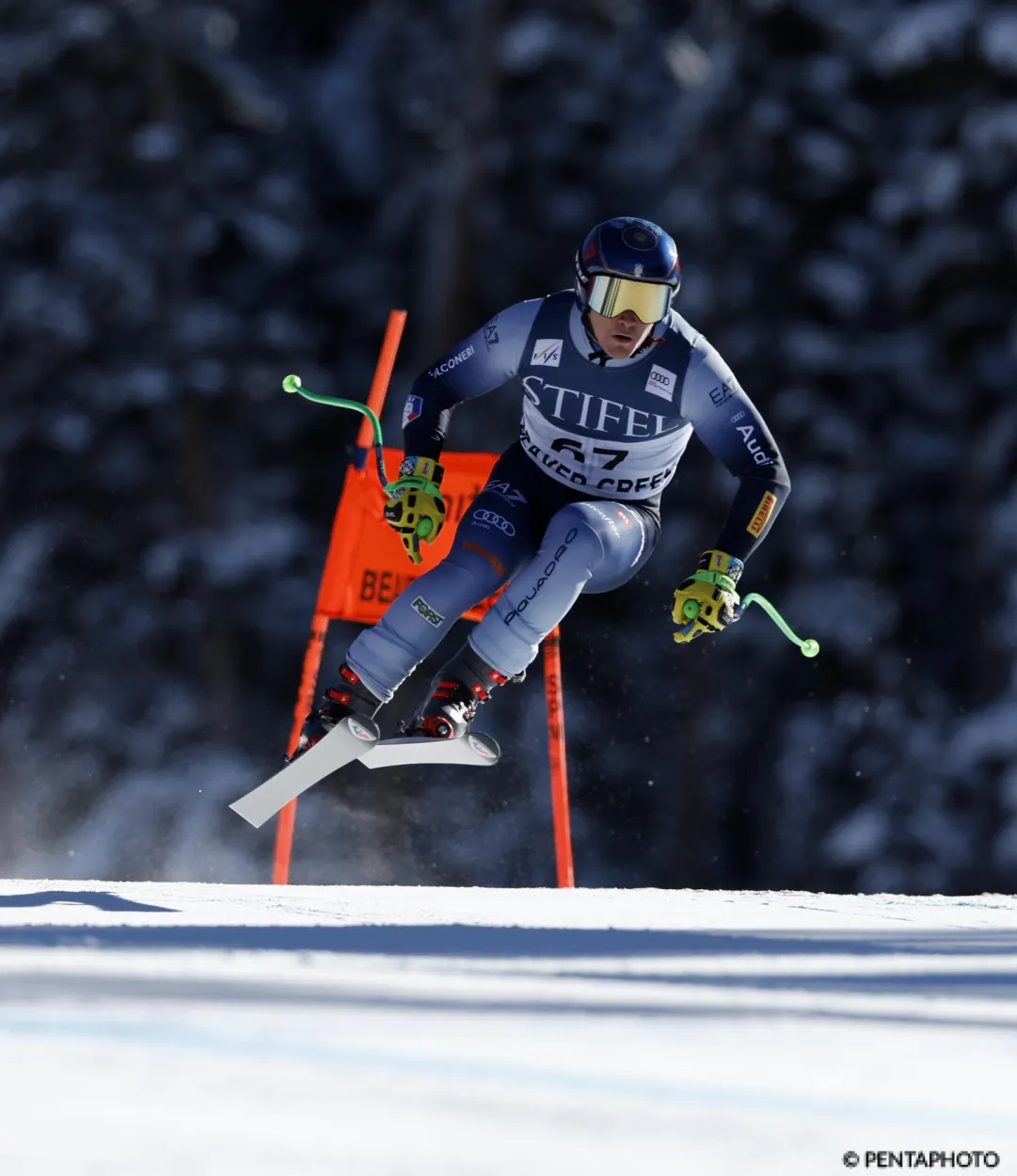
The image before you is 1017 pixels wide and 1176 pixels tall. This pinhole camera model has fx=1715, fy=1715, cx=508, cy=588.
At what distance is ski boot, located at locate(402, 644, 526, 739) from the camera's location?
13.9 ft

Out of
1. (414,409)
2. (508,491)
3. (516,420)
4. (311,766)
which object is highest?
(516,420)

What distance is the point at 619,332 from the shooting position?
4348 mm

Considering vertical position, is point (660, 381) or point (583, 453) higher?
point (660, 381)

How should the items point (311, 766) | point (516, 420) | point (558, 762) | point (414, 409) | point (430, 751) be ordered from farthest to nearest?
point (516, 420)
point (558, 762)
point (414, 409)
point (311, 766)
point (430, 751)

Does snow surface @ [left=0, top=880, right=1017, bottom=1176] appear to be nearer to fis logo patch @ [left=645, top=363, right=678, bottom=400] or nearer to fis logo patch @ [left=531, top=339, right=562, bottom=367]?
fis logo patch @ [left=645, top=363, right=678, bottom=400]

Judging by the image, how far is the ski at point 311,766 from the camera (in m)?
4.20

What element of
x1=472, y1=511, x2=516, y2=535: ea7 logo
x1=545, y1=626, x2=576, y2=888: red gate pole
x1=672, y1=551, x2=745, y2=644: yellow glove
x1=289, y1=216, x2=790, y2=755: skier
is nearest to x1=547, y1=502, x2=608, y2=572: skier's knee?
x1=289, y1=216, x2=790, y2=755: skier

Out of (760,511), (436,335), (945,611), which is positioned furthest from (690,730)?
(760,511)

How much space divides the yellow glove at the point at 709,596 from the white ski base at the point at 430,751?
0.57 metres

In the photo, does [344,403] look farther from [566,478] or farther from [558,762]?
[558,762]

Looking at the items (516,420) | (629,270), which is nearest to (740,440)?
(629,270)

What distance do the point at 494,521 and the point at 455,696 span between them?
48 centimetres

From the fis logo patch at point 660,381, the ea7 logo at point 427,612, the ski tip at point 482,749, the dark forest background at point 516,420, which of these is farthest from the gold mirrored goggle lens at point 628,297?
the dark forest background at point 516,420

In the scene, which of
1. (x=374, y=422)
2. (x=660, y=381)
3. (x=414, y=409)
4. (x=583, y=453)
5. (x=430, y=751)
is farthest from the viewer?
(x=374, y=422)
